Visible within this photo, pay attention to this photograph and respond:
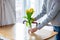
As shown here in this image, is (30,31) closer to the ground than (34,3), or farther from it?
closer to the ground

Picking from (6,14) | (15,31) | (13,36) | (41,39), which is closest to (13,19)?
(6,14)

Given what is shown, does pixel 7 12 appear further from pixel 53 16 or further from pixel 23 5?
pixel 53 16

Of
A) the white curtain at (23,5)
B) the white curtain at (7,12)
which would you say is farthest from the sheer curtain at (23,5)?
the white curtain at (7,12)

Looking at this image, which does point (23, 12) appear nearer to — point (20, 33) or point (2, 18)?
point (2, 18)

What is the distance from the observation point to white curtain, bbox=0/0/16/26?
2463 mm

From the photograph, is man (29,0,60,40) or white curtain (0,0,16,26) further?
white curtain (0,0,16,26)

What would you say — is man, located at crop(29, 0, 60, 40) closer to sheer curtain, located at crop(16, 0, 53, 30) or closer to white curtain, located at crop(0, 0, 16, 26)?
white curtain, located at crop(0, 0, 16, 26)

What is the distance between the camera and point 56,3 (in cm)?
184

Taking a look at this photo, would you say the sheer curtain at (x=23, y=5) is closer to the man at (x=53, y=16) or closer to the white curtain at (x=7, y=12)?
the white curtain at (x=7, y=12)

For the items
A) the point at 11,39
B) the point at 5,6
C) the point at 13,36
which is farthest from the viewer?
the point at 5,6

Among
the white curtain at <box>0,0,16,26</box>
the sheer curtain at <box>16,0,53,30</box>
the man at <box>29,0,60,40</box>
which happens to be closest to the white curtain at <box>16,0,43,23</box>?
the sheer curtain at <box>16,0,53,30</box>

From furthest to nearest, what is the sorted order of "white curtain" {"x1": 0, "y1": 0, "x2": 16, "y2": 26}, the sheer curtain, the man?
the sheer curtain
"white curtain" {"x1": 0, "y1": 0, "x2": 16, "y2": 26}
the man

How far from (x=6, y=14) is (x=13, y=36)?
2.28 ft

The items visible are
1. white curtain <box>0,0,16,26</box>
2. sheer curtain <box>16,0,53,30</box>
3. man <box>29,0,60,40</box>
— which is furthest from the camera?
sheer curtain <box>16,0,53,30</box>
